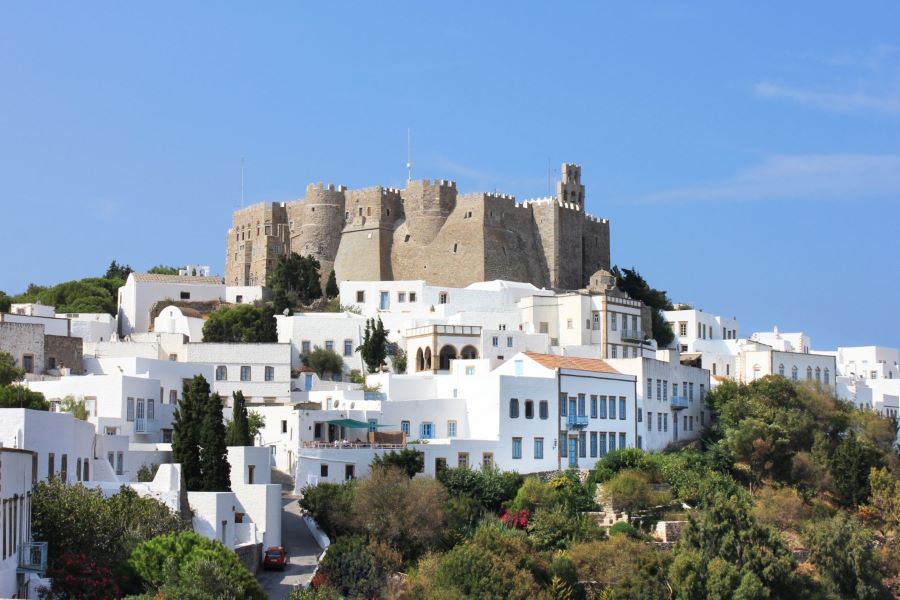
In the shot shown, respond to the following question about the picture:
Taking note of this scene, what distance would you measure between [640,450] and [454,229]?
27.6 metres

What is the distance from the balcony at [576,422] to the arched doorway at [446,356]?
1136 cm

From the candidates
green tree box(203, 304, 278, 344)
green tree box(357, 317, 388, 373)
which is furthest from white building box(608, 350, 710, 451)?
green tree box(203, 304, 278, 344)

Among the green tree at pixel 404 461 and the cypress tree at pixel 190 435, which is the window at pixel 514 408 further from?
the cypress tree at pixel 190 435

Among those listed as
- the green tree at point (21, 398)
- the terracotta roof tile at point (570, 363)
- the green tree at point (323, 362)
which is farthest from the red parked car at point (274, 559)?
the green tree at point (323, 362)

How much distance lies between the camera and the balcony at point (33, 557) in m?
29.4

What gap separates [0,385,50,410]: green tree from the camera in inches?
1641

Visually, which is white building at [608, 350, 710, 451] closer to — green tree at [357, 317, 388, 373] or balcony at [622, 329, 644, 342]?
balcony at [622, 329, 644, 342]

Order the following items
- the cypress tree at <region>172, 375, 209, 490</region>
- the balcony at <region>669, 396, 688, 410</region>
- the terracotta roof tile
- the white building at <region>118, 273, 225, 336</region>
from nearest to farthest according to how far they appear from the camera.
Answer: the cypress tree at <region>172, 375, 209, 490</region> → the terracotta roof tile → the balcony at <region>669, 396, 688, 410</region> → the white building at <region>118, 273, 225, 336</region>

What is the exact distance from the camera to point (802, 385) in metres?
61.1

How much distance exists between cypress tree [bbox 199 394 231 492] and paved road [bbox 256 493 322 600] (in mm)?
2551

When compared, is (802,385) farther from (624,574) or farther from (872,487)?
(624,574)

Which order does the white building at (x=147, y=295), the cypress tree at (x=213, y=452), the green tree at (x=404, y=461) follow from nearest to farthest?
1. the cypress tree at (x=213, y=452)
2. the green tree at (x=404, y=461)
3. the white building at (x=147, y=295)

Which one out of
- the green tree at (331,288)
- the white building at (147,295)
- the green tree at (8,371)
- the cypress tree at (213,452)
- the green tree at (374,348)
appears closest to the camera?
the cypress tree at (213,452)

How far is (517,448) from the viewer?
49719 millimetres
